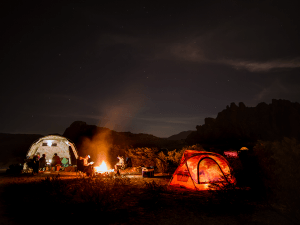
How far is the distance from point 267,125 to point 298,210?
9166cm

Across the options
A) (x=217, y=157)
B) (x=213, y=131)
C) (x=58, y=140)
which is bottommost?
(x=217, y=157)

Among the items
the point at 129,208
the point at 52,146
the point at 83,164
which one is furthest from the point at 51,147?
the point at 129,208

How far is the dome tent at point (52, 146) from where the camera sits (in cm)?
2027

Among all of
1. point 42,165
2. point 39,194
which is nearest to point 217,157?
point 39,194

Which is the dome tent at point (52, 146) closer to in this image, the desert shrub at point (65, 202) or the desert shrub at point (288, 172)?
the desert shrub at point (65, 202)

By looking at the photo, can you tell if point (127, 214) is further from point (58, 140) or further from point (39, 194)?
point (58, 140)

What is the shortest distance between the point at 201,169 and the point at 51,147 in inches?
690

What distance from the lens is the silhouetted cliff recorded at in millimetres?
75500

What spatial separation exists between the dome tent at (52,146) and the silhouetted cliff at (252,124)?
187 feet

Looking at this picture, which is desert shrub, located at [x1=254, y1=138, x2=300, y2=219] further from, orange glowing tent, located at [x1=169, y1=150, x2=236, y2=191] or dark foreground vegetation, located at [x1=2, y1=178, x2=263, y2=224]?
orange glowing tent, located at [x1=169, y1=150, x2=236, y2=191]

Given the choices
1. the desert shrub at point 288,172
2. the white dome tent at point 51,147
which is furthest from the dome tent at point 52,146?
the desert shrub at point 288,172

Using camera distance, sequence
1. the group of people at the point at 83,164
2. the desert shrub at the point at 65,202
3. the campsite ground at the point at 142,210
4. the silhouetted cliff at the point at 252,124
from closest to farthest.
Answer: the campsite ground at the point at 142,210 < the desert shrub at the point at 65,202 < the group of people at the point at 83,164 < the silhouetted cliff at the point at 252,124

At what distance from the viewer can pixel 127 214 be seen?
5625 millimetres

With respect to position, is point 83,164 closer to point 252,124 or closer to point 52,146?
point 52,146
